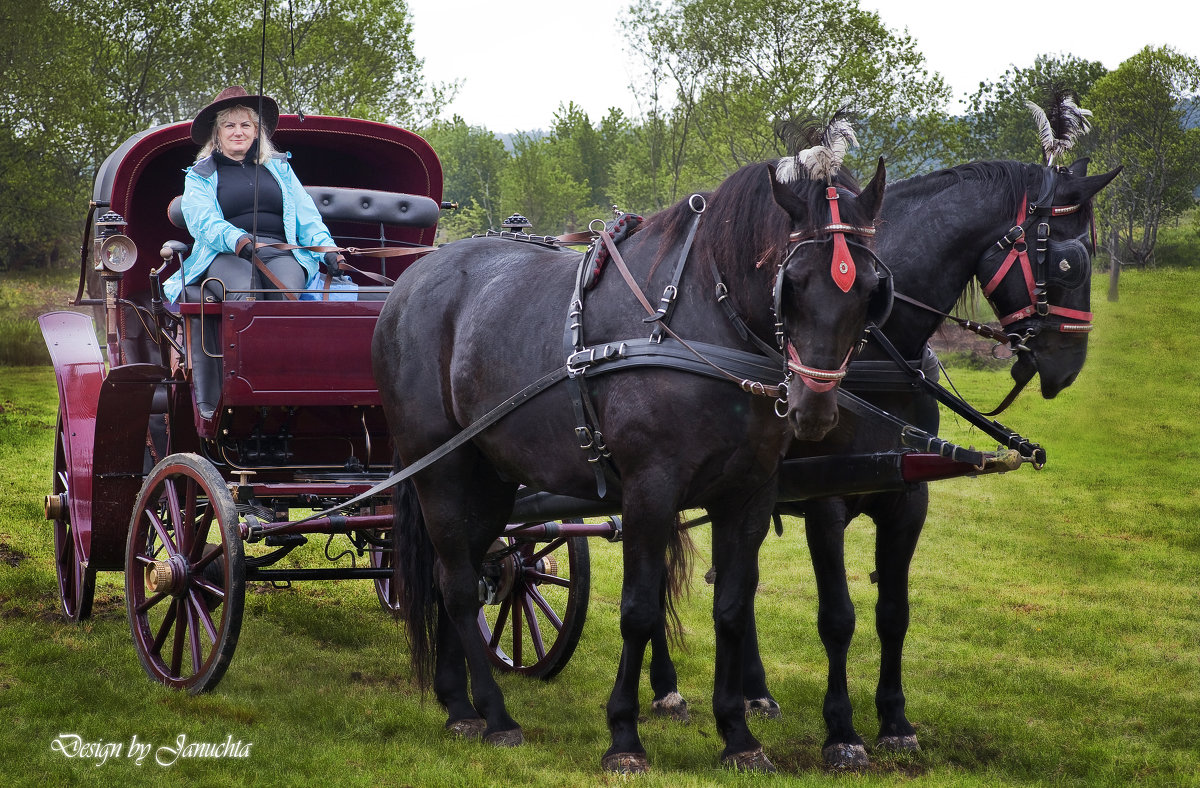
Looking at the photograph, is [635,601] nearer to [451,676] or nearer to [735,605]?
[735,605]

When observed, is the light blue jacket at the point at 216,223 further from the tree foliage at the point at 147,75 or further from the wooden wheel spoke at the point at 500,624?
the tree foliage at the point at 147,75

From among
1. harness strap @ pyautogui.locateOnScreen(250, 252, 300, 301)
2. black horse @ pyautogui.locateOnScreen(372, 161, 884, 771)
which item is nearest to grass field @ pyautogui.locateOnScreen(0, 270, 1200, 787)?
black horse @ pyautogui.locateOnScreen(372, 161, 884, 771)

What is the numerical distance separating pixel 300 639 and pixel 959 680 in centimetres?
353

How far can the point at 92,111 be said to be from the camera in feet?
72.7

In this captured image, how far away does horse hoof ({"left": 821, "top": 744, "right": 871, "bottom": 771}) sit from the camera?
13.2 feet

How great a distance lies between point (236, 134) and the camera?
536cm

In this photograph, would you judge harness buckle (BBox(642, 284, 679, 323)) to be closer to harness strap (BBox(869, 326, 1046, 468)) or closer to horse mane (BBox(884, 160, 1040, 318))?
harness strap (BBox(869, 326, 1046, 468))

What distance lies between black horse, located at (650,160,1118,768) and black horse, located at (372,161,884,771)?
1.85 feet

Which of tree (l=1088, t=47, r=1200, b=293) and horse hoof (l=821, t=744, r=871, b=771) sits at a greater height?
tree (l=1088, t=47, r=1200, b=293)

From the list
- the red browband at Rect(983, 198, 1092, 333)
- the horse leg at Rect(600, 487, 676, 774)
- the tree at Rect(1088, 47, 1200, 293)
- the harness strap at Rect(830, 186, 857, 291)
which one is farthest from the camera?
the tree at Rect(1088, 47, 1200, 293)

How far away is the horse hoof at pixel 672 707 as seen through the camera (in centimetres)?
477

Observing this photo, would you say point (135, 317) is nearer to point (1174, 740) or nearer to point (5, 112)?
point (1174, 740)

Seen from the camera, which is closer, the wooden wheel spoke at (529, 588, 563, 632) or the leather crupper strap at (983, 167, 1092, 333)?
the leather crupper strap at (983, 167, 1092, 333)

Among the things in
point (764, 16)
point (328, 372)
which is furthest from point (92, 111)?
point (328, 372)
